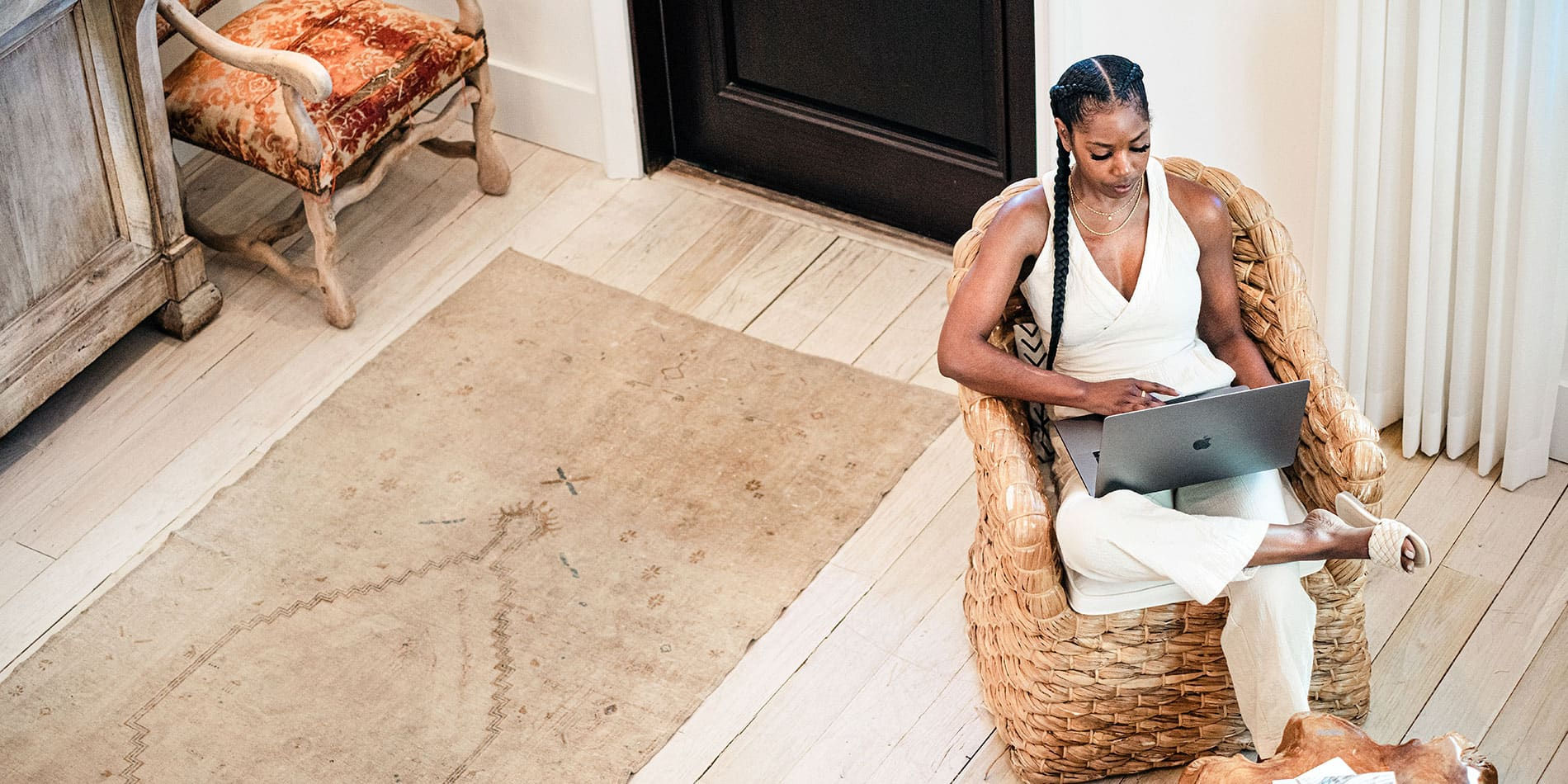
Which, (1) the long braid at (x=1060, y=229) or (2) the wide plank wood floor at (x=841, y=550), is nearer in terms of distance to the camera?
(1) the long braid at (x=1060, y=229)

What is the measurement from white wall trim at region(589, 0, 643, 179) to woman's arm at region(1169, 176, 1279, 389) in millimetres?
1717

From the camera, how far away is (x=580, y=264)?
12.5 ft

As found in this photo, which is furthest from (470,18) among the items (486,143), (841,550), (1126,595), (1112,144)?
(1126,595)

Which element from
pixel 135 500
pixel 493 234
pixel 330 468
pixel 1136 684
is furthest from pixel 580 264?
pixel 1136 684

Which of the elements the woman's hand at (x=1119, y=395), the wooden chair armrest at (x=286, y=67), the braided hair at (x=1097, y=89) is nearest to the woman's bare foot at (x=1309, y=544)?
the woman's hand at (x=1119, y=395)

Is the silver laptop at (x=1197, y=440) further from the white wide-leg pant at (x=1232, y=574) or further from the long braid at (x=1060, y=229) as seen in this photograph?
the long braid at (x=1060, y=229)

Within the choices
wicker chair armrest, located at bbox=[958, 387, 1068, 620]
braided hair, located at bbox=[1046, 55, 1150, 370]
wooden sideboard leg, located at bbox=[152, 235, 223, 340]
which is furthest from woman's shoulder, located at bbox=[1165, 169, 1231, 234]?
wooden sideboard leg, located at bbox=[152, 235, 223, 340]

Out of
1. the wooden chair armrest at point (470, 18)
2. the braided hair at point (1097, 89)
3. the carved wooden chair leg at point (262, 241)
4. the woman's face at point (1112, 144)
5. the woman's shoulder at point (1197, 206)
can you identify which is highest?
the braided hair at point (1097, 89)

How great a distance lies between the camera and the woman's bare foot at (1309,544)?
2.27 m

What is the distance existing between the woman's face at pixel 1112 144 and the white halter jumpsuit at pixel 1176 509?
0.14m

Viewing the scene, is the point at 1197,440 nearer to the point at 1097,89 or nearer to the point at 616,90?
the point at 1097,89

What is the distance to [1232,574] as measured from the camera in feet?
7.36

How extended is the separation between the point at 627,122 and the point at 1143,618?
2.10m

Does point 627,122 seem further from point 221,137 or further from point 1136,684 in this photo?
point 1136,684
